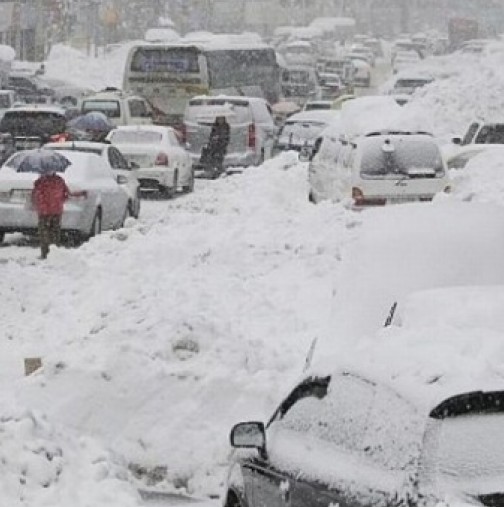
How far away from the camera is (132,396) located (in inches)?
450

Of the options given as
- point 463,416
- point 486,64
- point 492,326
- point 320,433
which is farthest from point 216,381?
point 486,64

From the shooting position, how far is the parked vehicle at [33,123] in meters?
36.8

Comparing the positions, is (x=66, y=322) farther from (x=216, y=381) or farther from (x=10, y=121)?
(x=10, y=121)

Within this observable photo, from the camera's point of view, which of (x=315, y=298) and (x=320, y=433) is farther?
(x=315, y=298)

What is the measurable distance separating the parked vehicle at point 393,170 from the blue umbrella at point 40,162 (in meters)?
4.01

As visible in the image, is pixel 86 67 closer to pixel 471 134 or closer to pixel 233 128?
pixel 233 128

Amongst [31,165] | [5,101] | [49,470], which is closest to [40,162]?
[31,165]

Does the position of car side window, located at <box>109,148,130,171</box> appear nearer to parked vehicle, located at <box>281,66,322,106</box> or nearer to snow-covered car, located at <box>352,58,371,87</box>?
parked vehicle, located at <box>281,66,322,106</box>

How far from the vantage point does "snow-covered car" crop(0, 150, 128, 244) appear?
74.9 ft


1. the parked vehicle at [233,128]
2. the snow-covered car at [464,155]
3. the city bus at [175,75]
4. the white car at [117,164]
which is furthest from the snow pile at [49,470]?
the city bus at [175,75]

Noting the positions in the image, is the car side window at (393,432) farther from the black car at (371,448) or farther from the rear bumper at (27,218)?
the rear bumper at (27,218)

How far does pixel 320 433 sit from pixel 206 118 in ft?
103

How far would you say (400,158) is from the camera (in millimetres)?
21344

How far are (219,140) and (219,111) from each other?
1.20 meters
